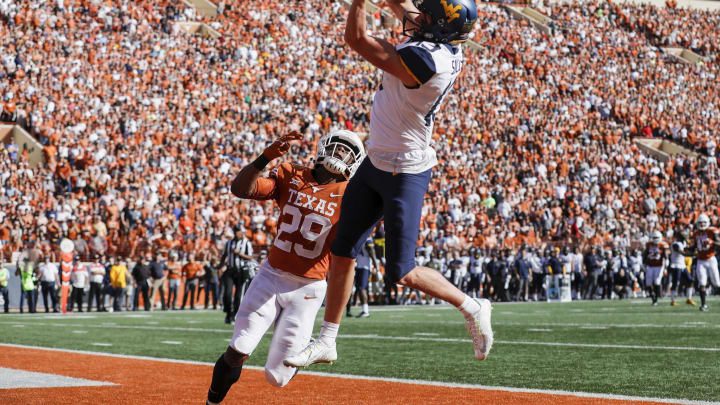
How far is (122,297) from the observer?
71.9 ft

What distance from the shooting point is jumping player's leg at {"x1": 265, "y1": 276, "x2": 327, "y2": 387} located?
5.35m

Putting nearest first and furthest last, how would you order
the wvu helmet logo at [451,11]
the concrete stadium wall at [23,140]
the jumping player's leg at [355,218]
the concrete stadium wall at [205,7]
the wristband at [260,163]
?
1. the wvu helmet logo at [451,11]
2. the jumping player's leg at [355,218]
3. the wristband at [260,163]
4. the concrete stadium wall at [23,140]
5. the concrete stadium wall at [205,7]

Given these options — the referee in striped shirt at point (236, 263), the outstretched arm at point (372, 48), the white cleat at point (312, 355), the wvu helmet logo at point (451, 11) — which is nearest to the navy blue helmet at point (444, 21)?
the wvu helmet logo at point (451, 11)

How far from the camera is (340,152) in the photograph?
531 cm

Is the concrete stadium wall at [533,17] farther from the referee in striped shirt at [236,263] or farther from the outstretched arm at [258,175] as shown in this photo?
the outstretched arm at [258,175]

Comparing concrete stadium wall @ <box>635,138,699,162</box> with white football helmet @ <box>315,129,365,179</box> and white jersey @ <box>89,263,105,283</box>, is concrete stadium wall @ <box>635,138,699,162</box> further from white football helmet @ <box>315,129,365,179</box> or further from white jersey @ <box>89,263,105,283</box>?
white football helmet @ <box>315,129,365,179</box>

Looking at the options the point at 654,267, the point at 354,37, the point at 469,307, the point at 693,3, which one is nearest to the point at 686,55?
the point at 693,3

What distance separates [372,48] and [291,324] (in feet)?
5.42

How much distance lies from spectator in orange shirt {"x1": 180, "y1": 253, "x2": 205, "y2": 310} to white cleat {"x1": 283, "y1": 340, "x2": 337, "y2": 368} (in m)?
16.8

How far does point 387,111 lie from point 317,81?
2699 centimetres

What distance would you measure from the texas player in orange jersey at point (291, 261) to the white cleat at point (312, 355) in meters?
0.24

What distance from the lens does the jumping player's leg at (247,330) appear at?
5297mm

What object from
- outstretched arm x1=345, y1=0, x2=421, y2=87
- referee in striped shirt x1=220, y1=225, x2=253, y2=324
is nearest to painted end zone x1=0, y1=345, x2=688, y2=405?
outstretched arm x1=345, y1=0, x2=421, y2=87

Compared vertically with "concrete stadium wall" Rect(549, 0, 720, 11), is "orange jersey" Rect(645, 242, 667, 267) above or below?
below
